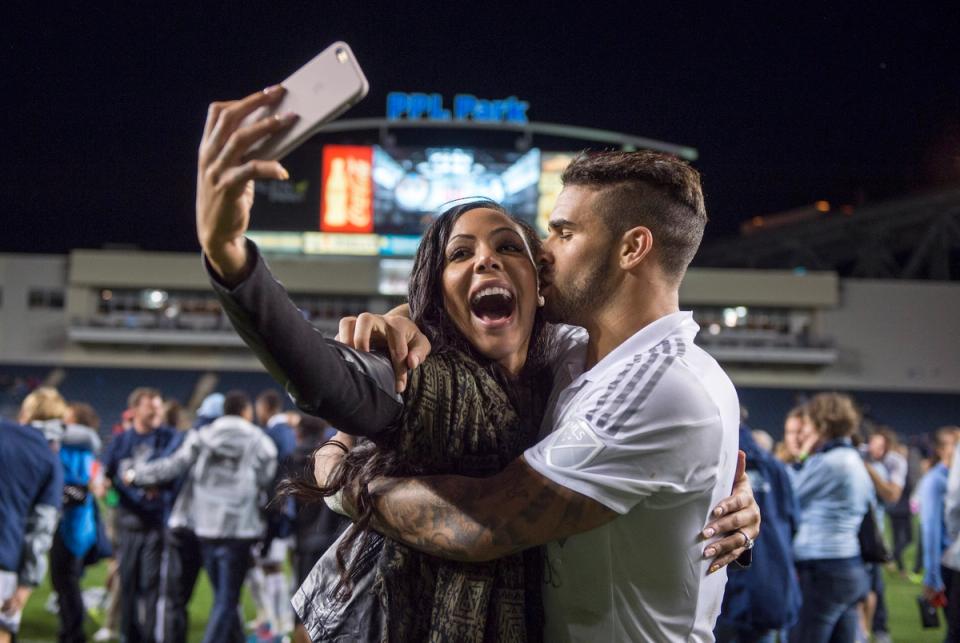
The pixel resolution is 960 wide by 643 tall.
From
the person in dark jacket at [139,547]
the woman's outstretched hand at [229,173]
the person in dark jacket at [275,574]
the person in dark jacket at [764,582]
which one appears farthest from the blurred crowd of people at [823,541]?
the person in dark jacket at [139,547]

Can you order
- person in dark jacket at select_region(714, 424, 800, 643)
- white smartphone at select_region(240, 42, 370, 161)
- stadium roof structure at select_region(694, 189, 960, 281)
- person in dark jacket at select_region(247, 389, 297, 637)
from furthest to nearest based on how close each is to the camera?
stadium roof structure at select_region(694, 189, 960, 281) < person in dark jacket at select_region(247, 389, 297, 637) < person in dark jacket at select_region(714, 424, 800, 643) < white smartphone at select_region(240, 42, 370, 161)

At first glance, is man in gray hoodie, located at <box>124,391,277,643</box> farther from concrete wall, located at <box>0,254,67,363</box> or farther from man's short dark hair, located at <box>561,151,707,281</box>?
concrete wall, located at <box>0,254,67,363</box>

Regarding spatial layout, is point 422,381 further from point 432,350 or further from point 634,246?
point 634,246

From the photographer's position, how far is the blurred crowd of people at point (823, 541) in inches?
210

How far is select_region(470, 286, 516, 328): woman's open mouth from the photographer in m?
2.29

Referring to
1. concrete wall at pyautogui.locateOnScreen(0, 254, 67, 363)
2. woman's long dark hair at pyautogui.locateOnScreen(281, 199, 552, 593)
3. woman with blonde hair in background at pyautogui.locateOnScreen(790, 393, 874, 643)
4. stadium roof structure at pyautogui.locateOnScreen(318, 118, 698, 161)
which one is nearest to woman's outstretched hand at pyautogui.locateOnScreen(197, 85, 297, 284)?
woman's long dark hair at pyautogui.locateOnScreen(281, 199, 552, 593)

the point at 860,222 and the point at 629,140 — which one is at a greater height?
the point at 860,222

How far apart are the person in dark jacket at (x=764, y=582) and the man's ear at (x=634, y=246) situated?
3093 millimetres

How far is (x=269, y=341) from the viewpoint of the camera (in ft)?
5.00

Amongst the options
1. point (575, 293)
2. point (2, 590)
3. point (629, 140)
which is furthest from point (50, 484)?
point (629, 140)

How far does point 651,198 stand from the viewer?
2486 mm

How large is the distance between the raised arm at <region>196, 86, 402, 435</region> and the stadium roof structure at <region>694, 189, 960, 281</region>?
145 feet

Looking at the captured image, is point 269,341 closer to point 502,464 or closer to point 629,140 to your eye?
point 502,464

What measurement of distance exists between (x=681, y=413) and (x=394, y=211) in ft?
82.4
